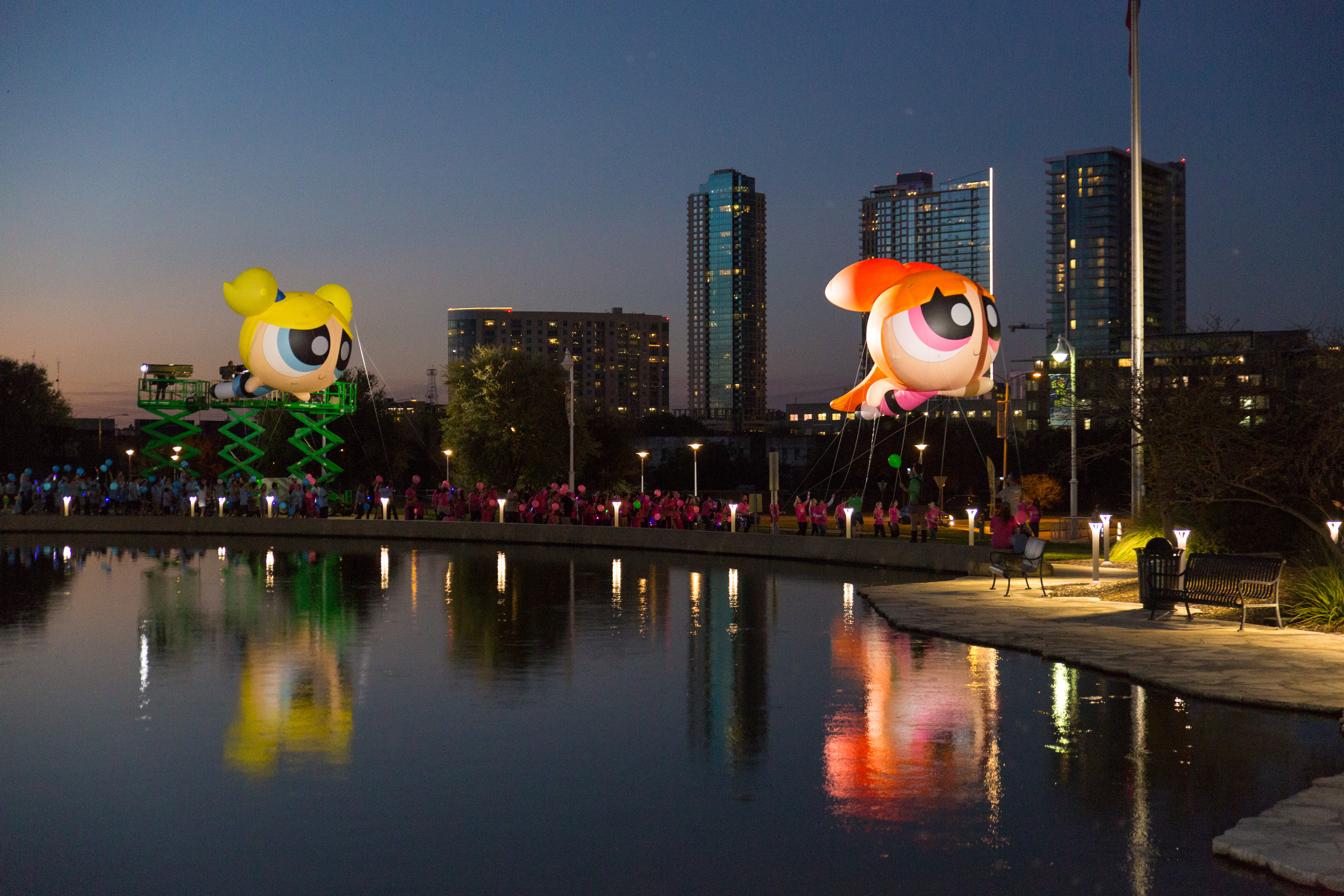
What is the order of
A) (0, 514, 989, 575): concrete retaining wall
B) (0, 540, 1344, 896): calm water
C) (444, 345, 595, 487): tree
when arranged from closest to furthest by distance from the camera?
1. (0, 540, 1344, 896): calm water
2. (0, 514, 989, 575): concrete retaining wall
3. (444, 345, 595, 487): tree

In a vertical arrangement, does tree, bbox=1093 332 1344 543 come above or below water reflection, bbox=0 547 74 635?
above

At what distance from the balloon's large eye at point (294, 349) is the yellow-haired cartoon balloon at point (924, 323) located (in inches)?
702

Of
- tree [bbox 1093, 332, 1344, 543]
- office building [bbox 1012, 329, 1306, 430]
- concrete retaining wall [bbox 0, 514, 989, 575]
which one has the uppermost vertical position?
office building [bbox 1012, 329, 1306, 430]

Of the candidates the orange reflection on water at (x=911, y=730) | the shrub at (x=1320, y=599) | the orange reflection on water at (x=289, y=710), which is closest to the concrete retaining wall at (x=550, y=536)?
the shrub at (x=1320, y=599)

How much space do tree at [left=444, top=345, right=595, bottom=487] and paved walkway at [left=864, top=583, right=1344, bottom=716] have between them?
121 ft

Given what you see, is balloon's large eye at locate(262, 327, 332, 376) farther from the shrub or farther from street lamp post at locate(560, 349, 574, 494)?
the shrub

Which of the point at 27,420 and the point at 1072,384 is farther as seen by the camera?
the point at 27,420

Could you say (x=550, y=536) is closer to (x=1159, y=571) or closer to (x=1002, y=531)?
(x=1002, y=531)

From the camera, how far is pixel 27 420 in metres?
73.0

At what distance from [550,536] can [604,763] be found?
77.5 feet

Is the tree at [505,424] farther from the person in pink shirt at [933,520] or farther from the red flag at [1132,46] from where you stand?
the red flag at [1132,46]

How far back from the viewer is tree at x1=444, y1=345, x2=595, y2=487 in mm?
53688

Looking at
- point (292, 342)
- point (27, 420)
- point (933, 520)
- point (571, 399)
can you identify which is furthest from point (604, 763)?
point (27, 420)

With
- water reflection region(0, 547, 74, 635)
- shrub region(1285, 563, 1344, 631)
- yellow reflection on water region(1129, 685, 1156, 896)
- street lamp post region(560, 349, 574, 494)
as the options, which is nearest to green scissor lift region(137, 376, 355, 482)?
street lamp post region(560, 349, 574, 494)
